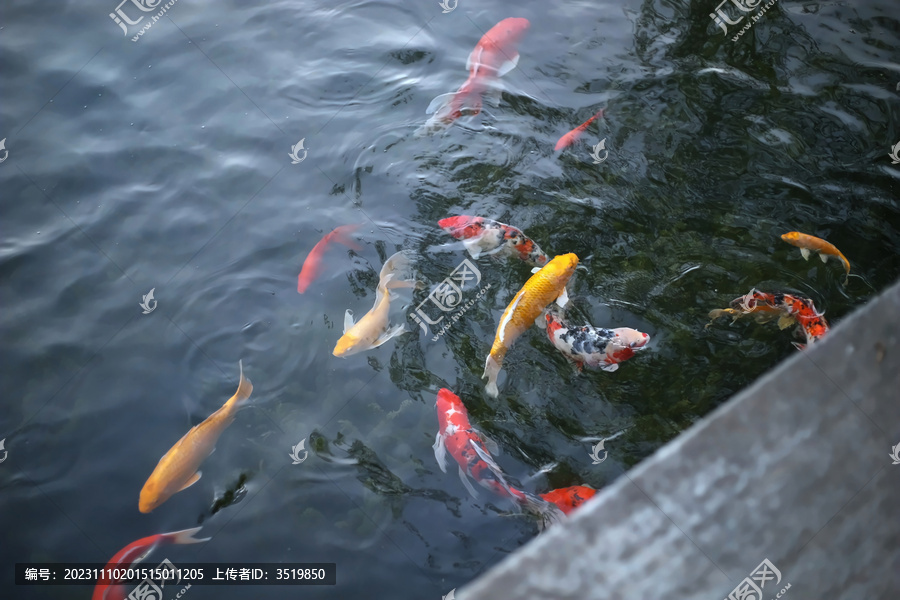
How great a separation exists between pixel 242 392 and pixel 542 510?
95.5 inches

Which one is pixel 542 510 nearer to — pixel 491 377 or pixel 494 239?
pixel 491 377

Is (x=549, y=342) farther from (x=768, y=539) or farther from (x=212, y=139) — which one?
(x=212, y=139)

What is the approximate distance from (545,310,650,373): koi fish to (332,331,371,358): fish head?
1470 millimetres

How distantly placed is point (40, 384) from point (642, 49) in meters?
6.86

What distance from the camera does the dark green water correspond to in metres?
4.18

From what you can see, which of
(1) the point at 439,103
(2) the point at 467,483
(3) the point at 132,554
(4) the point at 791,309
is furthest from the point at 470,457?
(1) the point at 439,103

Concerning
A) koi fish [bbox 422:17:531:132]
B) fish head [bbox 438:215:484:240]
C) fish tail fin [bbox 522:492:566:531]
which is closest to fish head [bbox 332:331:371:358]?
fish head [bbox 438:215:484:240]

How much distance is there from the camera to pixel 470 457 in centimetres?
399

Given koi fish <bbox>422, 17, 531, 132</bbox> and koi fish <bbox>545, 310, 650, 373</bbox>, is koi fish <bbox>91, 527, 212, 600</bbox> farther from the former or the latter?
koi fish <bbox>422, 17, 531, 132</bbox>

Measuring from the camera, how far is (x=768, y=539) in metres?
0.73

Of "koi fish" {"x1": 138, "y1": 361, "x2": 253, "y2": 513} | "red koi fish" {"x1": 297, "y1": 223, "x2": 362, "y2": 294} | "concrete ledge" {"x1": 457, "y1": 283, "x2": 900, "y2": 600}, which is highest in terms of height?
"concrete ledge" {"x1": 457, "y1": 283, "x2": 900, "y2": 600}

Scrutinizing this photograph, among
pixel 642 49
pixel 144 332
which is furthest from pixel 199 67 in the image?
pixel 642 49

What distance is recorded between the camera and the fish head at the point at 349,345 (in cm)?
467

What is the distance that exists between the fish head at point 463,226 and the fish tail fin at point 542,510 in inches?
84.9
